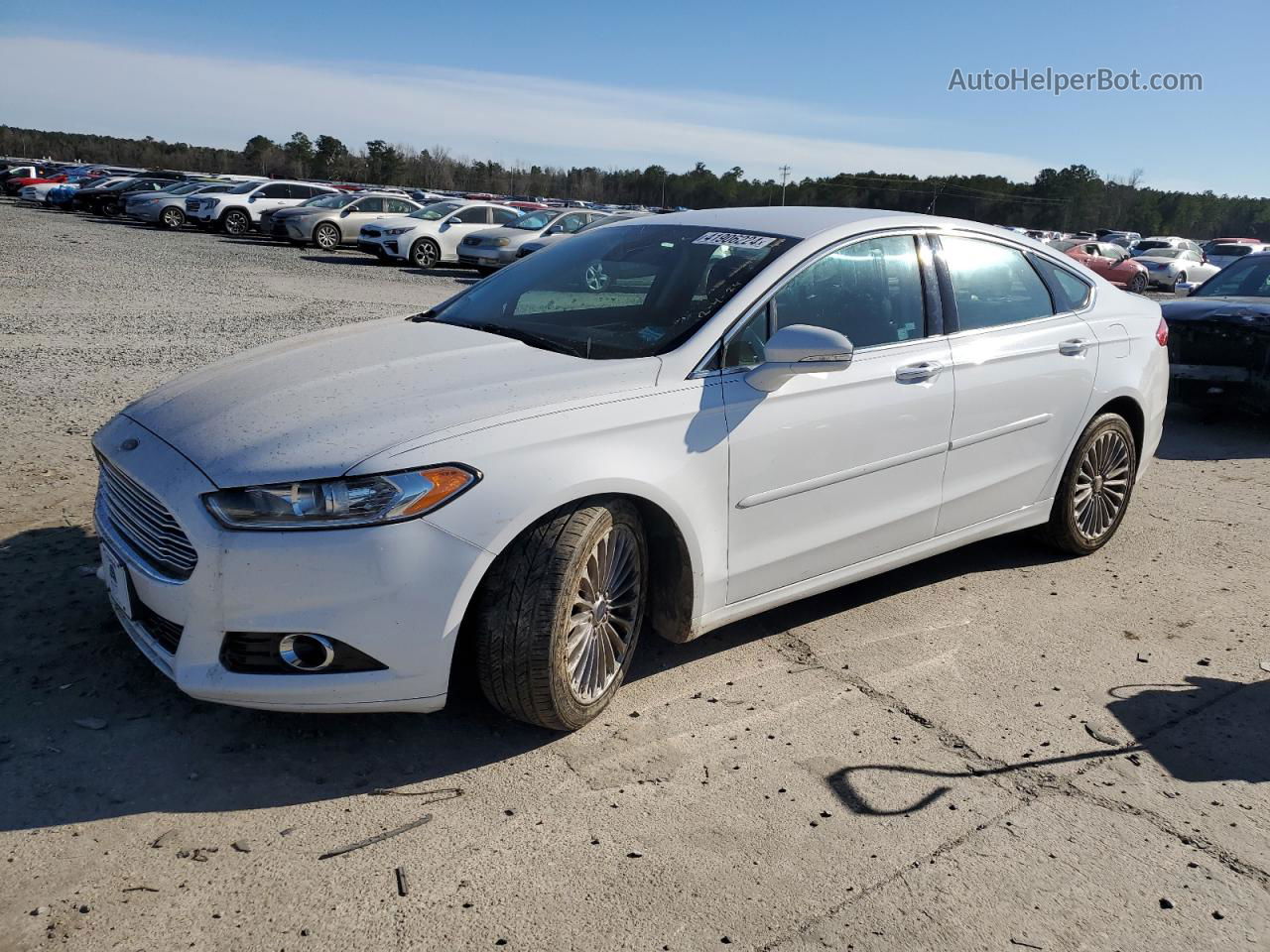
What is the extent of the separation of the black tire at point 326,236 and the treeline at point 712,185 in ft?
114

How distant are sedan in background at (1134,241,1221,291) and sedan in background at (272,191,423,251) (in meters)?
21.4

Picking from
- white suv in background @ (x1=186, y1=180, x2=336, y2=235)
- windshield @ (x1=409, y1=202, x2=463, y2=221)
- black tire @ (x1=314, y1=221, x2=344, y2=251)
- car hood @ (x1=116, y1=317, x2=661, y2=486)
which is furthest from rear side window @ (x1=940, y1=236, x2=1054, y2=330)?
white suv in background @ (x1=186, y1=180, x2=336, y2=235)

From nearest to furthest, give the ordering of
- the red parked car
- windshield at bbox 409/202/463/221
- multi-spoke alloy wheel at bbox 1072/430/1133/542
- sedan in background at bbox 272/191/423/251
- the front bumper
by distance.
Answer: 1. the front bumper
2. multi-spoke alloy wheel at bbox 1072/430/1133/542
3. windshield at bbox 409/202/463/221
4. sedan in background at bbox 272/191/423/251
5. the red parked car

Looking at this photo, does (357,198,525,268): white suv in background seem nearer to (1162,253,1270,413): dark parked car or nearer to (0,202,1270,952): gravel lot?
(1162,253,1270,413): dark parked car

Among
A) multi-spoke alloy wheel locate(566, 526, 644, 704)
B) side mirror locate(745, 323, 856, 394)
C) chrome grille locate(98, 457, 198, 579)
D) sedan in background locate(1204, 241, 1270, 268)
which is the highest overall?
sedan in background locate(1204, 241, 1270, 268)

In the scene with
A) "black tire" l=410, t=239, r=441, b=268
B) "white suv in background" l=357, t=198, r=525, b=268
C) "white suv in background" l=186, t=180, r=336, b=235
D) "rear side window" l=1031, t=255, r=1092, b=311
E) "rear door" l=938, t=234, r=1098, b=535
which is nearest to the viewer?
"rear door" l=938, t=234, r=1098, b=535

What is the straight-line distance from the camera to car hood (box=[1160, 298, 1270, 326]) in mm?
8344

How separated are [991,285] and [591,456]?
2429 mm

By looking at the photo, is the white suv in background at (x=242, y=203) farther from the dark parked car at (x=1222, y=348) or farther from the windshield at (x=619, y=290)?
the windshield at (x=619, y=290)

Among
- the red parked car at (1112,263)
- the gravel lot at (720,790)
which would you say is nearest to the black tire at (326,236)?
the red parked car at (1112,263)

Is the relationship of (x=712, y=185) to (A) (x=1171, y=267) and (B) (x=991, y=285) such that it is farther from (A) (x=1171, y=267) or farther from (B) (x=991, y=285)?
(B) (x=991, y=285)

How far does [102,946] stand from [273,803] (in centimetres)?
64

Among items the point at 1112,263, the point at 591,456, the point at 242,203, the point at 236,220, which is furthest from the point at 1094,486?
the point at 236,220

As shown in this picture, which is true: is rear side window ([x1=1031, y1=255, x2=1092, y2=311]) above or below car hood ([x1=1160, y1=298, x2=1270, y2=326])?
above
